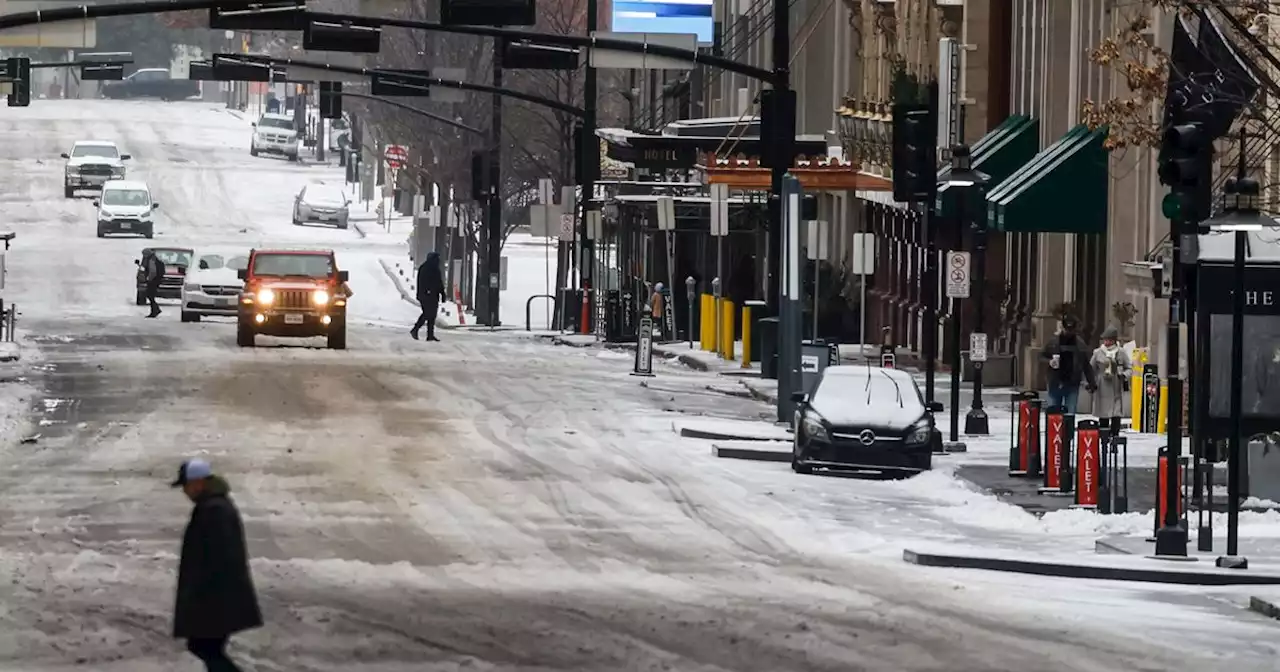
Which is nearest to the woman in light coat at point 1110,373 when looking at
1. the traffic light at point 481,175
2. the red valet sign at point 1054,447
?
the red valet sign at point 1054,447

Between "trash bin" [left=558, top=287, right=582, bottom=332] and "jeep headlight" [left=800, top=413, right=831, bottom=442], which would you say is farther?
"trash bin" [left=558, top=287, right=582, bottom=332]

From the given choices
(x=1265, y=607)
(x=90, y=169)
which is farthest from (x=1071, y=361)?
(x=90, y=169)

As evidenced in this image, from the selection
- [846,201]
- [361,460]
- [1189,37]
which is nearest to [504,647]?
[361,460]

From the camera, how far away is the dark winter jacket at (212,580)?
528 inches

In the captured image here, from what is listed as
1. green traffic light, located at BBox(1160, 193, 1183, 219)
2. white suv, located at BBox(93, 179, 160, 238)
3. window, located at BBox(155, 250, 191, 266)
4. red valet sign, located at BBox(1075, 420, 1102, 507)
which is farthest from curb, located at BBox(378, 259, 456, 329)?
green traffic light, located at BBox(1160, 193, 1183, 219)

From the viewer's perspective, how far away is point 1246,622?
18.4 metres

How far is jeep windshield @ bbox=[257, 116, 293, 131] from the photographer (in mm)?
125250

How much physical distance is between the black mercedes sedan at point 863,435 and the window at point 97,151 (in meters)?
78.5

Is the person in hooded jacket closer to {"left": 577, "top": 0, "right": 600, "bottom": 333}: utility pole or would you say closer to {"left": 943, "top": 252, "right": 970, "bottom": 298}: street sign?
{"left": 577, "top": 0, "right": 600, "bottom": 333}: utility pole

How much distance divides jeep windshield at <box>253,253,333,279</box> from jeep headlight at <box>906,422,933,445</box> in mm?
20755

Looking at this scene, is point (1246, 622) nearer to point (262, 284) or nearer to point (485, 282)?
point (262, 284)

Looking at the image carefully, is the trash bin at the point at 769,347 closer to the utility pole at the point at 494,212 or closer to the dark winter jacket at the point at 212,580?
the utility pole at the point at 494,212

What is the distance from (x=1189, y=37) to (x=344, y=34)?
1716 cm

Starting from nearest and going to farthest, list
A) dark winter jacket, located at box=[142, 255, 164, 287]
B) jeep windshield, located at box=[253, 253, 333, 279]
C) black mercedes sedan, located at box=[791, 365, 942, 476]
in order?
black mercedes sedan, located at box=[791, 365, 942, 476], jeep windshield, located at box=[253, 253, 333, 279], dark winter jacket, located at box=[142, 255, 164, 287]
